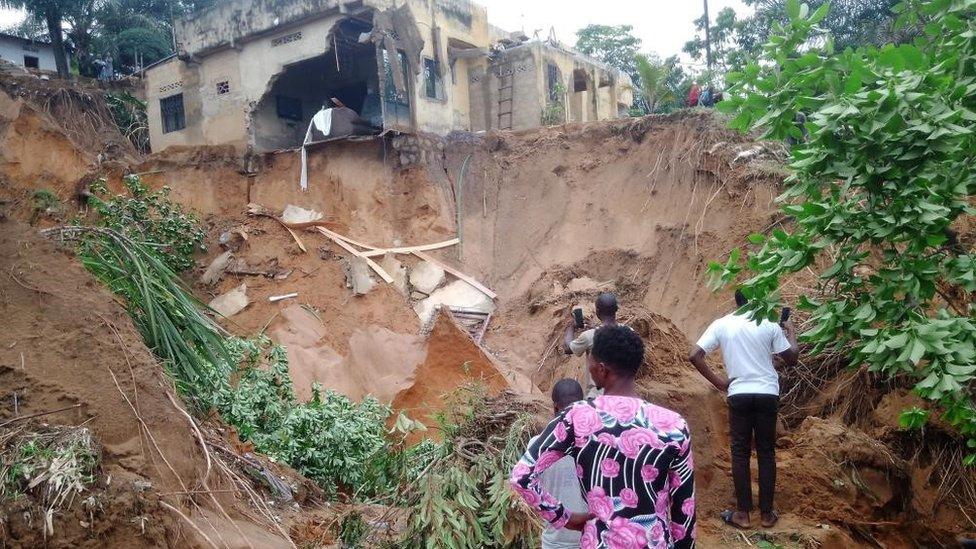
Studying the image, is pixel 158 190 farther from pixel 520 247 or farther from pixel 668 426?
pixel 668 426

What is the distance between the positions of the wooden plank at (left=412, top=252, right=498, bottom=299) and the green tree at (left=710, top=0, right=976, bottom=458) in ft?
33.2

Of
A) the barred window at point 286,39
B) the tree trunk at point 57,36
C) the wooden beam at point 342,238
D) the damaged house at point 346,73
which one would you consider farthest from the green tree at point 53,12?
the wooden beam at point 342,238

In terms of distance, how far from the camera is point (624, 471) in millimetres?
2703

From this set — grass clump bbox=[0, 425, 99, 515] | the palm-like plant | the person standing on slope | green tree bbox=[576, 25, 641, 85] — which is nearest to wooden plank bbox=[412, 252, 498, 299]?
the palm-like plant

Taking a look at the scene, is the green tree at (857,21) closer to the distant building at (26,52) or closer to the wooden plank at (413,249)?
the wooden plank at (413,249)

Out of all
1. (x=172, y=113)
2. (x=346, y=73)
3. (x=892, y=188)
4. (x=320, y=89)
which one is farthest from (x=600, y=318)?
(x=172, y=113)

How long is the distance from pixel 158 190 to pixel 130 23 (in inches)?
472

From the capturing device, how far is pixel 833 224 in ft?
11.6

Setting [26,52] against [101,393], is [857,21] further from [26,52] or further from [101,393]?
[26,52]

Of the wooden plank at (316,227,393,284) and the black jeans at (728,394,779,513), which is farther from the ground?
the wooden plank at (316,227,393,284)

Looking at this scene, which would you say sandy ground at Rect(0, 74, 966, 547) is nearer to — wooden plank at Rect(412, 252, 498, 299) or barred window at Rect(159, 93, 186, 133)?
wooden plank at Rect(412, 252, 498, 299)

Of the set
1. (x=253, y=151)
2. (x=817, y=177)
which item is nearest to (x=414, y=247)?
(x=253, y=151)

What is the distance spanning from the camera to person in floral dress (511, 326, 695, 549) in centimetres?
270

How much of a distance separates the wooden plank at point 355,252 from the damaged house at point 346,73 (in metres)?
2.27
